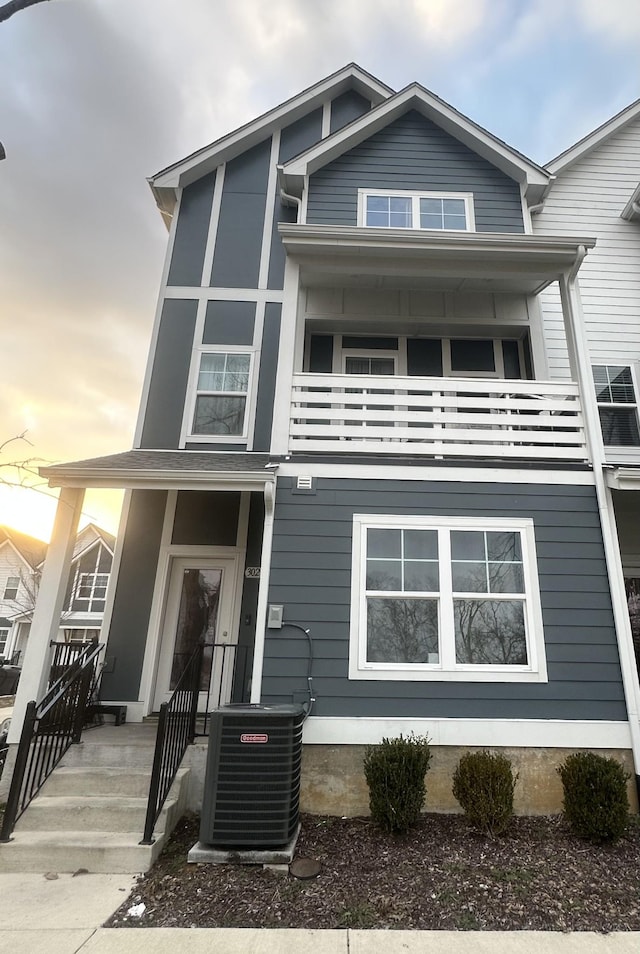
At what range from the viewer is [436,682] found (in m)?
5.05

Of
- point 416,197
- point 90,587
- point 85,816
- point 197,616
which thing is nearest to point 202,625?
point 197,616

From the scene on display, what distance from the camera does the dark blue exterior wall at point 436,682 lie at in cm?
499

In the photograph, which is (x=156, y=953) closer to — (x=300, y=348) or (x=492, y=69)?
(x=300, y=348)

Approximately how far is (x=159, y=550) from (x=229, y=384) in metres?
2.79

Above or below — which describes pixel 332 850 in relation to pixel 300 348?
below

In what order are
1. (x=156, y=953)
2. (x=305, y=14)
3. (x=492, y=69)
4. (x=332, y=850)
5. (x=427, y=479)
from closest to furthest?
(x=156, y=953) < (x=332, y=850) < (x=427, y=479) < (x=305, y=14) < (x=492, y=69)

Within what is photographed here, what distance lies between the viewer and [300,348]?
22.5 feet

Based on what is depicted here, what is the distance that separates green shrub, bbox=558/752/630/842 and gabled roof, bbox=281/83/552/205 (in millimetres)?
8276

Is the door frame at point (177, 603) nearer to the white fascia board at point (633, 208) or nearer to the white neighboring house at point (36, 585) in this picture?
the white fascia board at point (633, 208)

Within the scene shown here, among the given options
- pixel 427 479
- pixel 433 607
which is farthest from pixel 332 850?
pixel 427 479

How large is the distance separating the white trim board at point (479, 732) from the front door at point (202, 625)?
2.20 meters

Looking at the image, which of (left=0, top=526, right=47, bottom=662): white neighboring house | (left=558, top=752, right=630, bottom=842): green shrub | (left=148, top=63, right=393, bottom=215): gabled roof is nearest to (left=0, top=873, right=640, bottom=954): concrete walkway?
(left=558, top=752, right=630, bottom=842): green shrub

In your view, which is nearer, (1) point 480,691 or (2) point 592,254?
(1) point 480,691

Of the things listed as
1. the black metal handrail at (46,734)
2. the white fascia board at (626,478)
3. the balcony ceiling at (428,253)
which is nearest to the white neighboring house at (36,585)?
the black metal handrail at (46,734)
